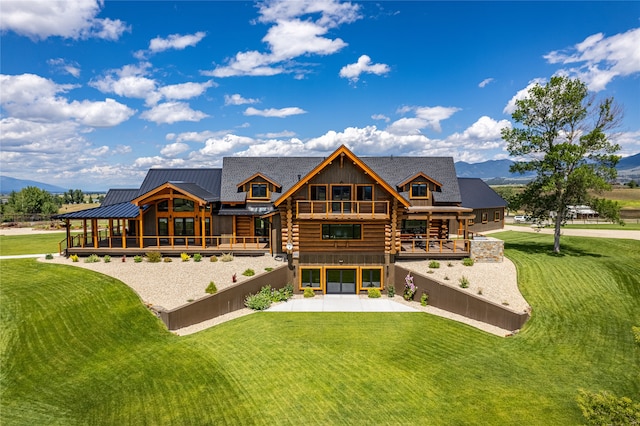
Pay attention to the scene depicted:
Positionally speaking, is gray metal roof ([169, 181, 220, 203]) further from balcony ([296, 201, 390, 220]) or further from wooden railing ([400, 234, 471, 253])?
wooden railing ([400, 234, 471, 253])

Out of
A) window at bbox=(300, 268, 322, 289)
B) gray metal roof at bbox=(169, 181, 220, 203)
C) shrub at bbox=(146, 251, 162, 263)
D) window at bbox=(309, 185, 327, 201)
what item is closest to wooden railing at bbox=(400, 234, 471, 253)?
window at bbox=(300, 268, 322, 289)

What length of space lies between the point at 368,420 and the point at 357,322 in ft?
23.5

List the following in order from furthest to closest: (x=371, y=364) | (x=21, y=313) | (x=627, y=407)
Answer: (x=21, y=313)
(x=371, y=364)
(x=627, y=407)

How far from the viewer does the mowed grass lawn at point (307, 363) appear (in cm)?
1028

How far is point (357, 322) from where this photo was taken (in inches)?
672

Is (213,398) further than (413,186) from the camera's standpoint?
No

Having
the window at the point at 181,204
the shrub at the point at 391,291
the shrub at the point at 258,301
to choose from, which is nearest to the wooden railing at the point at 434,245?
the shrub at the point at 391,291

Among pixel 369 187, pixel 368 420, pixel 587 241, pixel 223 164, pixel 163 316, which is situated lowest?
pixel 368 420

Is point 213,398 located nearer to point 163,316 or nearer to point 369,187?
point 163,316

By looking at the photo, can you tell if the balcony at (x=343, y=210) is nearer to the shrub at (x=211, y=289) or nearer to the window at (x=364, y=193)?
the window at (x=364, y=193)

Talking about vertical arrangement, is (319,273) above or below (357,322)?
above

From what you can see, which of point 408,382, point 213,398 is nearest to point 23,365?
point 213,398

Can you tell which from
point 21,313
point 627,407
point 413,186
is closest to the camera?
point 627,407

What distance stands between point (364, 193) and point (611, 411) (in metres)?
16.4
